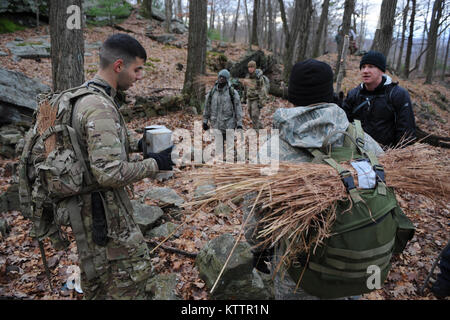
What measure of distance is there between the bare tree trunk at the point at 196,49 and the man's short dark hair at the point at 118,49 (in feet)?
25.3

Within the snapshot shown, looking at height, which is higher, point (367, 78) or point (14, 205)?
point (367, 78)

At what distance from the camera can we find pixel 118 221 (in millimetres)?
2037

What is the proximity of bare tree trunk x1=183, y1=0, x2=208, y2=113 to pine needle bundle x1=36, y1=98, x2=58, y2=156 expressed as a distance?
785 cm

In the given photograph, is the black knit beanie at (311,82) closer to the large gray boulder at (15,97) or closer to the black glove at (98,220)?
the black glove at (98,220)

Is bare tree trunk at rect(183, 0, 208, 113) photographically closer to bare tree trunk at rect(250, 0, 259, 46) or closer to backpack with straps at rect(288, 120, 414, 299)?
backpack with straps at rect(288, 120, 414, 299)

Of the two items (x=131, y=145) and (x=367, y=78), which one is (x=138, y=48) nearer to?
(x=131, y=145)

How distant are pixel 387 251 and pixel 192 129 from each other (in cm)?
741

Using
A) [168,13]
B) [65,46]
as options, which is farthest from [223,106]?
[168,13]

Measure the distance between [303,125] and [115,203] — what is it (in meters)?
1.52

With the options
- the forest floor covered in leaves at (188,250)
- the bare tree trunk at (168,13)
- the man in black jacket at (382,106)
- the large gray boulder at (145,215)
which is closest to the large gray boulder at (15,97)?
the forest floor covered in leaves at (188,250)

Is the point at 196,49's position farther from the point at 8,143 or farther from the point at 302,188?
the point at 302,188

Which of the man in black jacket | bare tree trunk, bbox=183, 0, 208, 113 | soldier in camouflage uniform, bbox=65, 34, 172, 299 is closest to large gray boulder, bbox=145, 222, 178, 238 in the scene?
soldier in camouflage uniform, bbox=65, 34, 172, 299

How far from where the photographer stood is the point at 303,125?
1.77 metres
